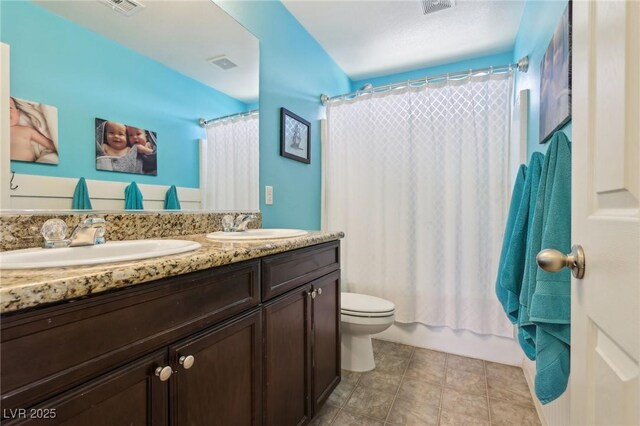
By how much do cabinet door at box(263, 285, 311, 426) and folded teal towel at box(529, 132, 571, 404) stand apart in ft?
2.64

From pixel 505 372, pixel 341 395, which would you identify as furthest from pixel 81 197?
pixel 505 372

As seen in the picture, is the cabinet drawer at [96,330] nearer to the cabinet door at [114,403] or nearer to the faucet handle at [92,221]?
the cabinet door at [114,403]

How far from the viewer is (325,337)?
4.78 feet

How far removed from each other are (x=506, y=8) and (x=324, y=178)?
5.39 ft

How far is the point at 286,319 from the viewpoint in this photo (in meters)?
1.16

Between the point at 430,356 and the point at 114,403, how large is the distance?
2.06m

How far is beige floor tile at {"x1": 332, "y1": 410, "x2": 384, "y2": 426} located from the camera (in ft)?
4.76

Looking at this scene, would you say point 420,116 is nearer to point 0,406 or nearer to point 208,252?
point 208,252

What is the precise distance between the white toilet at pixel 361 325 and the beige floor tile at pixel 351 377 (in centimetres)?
3

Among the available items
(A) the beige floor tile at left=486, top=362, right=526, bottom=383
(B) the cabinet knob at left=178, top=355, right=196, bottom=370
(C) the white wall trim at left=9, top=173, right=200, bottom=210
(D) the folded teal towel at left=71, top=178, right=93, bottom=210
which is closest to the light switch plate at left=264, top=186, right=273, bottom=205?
(C) the white wall trim at left=9, top=173, right=200, bottom=210

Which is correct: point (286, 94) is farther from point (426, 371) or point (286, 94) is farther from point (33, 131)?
point (426, 371)

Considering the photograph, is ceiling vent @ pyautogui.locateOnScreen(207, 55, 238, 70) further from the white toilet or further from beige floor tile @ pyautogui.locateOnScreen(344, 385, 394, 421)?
beige floor tile @ pyautogui.locateOnScreen(344, 385, 394, 421)

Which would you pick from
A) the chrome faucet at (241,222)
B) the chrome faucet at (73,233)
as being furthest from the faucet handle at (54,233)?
the chrome faucet at (241,222)

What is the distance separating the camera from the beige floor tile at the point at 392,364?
1.93 metres
